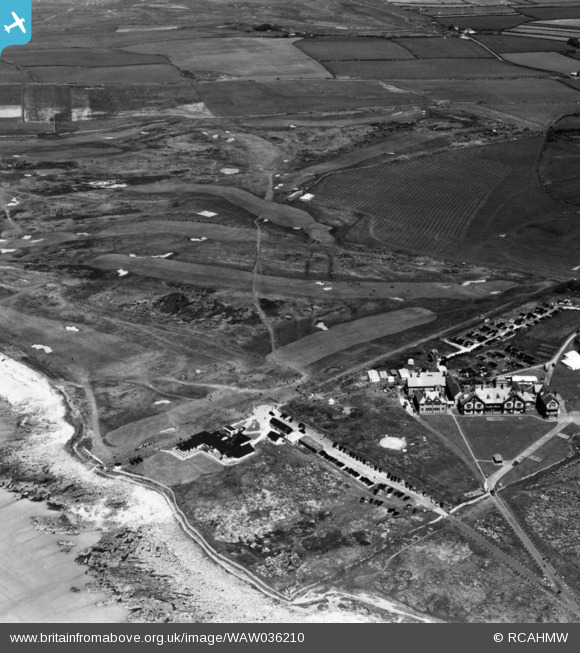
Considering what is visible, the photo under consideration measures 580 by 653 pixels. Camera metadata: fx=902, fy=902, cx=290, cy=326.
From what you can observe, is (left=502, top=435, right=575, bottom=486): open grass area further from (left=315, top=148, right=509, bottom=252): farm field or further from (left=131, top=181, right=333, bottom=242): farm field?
(left=131, top=181, right=333, bottom=242): farm field

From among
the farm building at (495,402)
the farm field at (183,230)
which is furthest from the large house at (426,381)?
the farm field at (183,230)

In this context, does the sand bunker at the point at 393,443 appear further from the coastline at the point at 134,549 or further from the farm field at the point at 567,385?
the coastline at the point at 134,549

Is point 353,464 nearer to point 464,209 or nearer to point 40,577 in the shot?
point 40,577

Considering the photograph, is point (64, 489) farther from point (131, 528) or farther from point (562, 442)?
point (562, 442)

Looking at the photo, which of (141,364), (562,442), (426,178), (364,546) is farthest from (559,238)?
(364,546)

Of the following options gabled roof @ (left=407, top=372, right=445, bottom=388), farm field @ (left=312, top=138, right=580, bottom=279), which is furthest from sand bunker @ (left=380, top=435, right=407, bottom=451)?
farm field @ (left=312, top=138, right=580, bottom=279)
